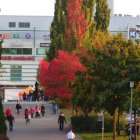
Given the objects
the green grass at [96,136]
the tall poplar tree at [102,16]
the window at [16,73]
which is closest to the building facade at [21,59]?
the window at [16,73]

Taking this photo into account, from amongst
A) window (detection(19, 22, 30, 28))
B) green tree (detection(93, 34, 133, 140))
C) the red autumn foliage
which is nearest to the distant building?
window (detection(19, 22, 30, 28))

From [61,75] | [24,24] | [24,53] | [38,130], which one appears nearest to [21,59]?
[24,53]

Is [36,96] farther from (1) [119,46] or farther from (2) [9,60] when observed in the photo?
(1) [119,46]

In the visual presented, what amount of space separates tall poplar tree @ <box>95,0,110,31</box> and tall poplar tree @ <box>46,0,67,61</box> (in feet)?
11.2

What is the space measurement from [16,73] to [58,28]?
45.3 m

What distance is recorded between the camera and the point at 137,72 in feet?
134

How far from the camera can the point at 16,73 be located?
118375 mm

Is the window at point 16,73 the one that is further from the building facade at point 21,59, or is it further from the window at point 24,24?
the window at point 24,24

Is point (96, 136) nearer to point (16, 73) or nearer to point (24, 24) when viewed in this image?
point (16, 73)

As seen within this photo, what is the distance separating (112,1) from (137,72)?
98.3m

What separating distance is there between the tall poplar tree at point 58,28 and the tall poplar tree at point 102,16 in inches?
134

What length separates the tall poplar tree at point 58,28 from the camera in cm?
7097

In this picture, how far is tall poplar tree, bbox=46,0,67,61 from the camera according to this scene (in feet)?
233

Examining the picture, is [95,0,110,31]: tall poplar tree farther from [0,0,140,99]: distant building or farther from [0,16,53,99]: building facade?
[0,16,53,99]: building facade
